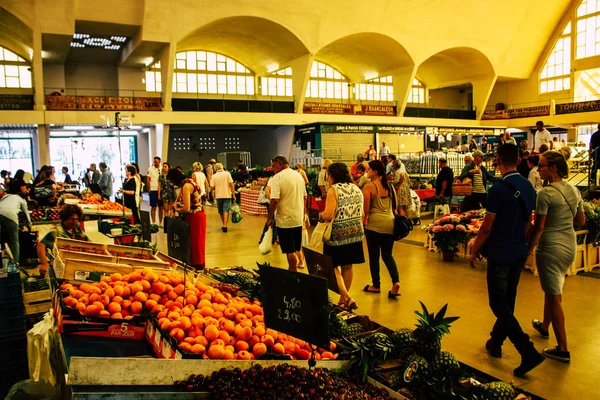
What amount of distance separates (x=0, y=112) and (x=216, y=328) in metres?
17.8

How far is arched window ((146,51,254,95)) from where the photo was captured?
25938 millimetres

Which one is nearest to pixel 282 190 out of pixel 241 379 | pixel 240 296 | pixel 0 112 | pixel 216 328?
pixel 240 296

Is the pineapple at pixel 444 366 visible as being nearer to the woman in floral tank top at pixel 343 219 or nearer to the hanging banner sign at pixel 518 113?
the woman in floral tank top at pixel 343 219

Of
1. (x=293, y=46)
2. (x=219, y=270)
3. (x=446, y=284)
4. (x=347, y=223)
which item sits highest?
(x=293, y=46)

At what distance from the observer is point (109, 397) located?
7.29 ft

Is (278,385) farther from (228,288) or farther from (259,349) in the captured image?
(228,288)

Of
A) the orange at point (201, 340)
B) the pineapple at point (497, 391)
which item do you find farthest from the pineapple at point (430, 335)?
the orange at point (201, 340)

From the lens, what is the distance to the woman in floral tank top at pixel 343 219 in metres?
4.67

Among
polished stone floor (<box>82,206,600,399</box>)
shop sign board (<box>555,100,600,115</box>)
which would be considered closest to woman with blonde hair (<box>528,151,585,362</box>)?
polished stone floor (<box>82,206,600,399</box>)

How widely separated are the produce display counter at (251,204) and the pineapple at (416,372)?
11.3 metres

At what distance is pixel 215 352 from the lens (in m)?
2.65

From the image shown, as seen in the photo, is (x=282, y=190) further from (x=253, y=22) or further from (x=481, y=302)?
(x=253, y=22)

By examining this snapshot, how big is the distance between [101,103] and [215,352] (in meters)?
18.6

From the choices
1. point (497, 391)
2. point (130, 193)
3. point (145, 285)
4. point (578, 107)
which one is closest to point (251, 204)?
point (130, 193)
